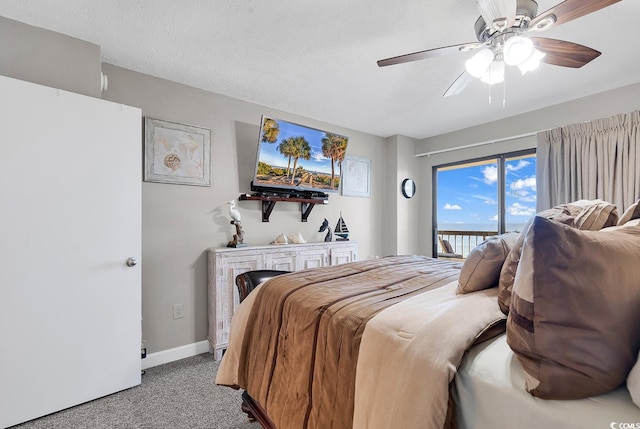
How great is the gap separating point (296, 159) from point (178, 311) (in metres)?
1.94

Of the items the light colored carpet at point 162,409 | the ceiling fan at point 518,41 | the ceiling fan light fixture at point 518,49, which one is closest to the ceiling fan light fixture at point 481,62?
the ceiling fan at point 518,41

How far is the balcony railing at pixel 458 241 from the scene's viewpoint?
183 inches

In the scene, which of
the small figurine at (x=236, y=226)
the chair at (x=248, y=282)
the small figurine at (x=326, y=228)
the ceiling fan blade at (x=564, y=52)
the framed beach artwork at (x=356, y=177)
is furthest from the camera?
the framed beach artwork at (x=356, y=177)

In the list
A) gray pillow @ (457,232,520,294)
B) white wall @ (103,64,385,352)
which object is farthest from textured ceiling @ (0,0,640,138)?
gray pillow @ (457,232,520,294)

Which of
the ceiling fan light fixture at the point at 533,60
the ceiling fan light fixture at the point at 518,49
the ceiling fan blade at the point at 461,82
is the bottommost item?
the ceiling fan light fixture at the point at 518,49

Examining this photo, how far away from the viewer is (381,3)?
1691 mm

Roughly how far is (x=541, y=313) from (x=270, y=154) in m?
2.73

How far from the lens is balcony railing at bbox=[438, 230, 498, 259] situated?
15.2ft

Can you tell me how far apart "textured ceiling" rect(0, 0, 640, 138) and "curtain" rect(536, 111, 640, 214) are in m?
0.38

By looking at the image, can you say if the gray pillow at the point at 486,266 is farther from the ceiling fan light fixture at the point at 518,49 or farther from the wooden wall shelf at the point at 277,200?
the wooden wall shelf at the point at 277,200

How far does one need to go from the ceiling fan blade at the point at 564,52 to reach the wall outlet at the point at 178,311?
327 cm

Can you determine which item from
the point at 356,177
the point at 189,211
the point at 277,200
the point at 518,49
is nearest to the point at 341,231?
the point at 356,177

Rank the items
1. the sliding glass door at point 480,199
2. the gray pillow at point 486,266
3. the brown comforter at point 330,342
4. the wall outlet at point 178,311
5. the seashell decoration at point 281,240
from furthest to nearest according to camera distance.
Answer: the sliding glass door at point 480,199
the seashell decoration at point 281,240
the wall outlet at point 178,311
the gray pillow at point 486,266
the brown comforter at point 330,342

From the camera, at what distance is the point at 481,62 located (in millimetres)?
1684
